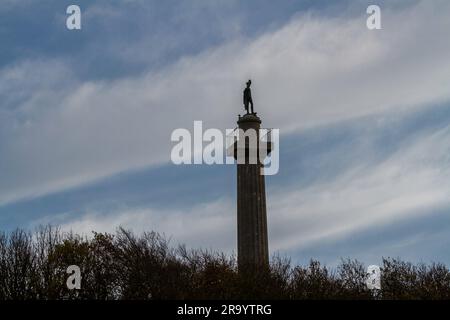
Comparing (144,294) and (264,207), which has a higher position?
(264,207)

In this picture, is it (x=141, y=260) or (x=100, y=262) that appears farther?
(x=100, y=262)

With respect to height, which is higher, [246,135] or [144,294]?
[246,135]

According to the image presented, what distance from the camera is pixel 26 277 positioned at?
3406cm
